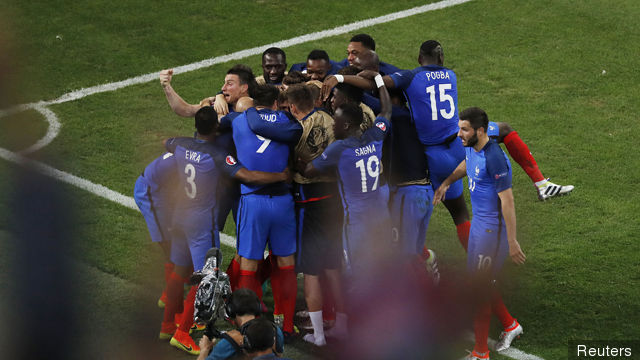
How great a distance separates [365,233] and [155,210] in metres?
1.76

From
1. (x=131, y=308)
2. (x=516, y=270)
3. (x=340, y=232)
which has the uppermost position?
(x=340, y=232)

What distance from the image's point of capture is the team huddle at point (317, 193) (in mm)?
6480

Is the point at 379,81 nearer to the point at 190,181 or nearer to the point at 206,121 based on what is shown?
the point at 206,121

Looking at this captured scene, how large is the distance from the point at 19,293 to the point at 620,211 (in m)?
8.08

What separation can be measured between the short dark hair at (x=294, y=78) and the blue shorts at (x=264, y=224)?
113 cm

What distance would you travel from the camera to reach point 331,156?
255 inches

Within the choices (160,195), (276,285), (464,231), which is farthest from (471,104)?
(160,195)

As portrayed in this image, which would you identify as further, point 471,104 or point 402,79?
point 471,104

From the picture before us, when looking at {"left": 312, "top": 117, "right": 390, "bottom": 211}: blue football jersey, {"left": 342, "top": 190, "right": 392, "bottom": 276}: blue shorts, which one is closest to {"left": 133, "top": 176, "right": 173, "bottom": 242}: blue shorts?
{"left": 312, "top": 117, "right": 390, "bottom": 211}: blue football jersey

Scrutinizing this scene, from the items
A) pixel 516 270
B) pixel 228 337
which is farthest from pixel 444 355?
pixel 228 337

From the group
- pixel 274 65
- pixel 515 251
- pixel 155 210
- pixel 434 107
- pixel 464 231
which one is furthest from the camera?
pixel 464 231

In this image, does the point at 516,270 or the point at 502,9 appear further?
the point at 502,9

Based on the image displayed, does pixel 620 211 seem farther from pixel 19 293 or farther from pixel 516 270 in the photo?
pixel 19 293

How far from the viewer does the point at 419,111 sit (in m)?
7.50
